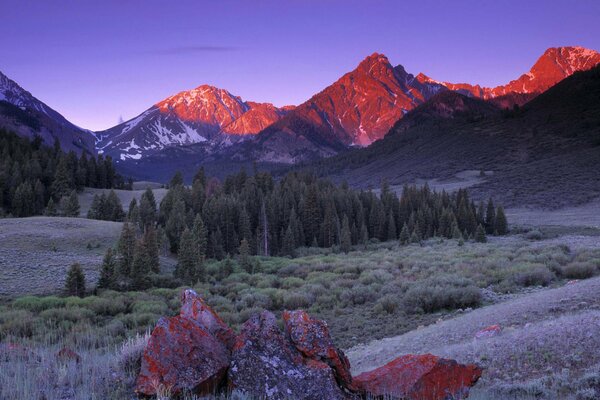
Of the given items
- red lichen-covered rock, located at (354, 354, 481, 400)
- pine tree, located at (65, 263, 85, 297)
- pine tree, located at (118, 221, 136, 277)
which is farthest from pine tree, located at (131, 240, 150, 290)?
red lichen-covered rock, located at (354, 354, 481, 400)

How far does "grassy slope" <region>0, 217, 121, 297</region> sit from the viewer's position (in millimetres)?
29406

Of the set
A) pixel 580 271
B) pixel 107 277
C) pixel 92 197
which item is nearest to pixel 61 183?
pixel 92 197

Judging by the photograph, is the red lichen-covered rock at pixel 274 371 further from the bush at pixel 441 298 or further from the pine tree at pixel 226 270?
the pine tree at pixel 226 270

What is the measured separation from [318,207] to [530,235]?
31598 mm

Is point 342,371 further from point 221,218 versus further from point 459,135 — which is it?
point 459,135

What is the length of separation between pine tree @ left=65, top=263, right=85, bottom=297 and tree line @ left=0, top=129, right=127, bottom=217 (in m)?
41.2

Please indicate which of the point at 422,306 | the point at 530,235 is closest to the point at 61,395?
the point at 422,306

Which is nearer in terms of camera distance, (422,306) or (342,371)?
(342,371)

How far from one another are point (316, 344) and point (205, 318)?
6.10 feet

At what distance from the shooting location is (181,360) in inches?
206

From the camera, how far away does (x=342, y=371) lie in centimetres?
582

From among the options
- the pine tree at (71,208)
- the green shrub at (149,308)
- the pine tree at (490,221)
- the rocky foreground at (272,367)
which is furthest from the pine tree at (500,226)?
the pine tree at (71,208)

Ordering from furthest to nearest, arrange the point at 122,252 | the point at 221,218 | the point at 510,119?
1. the point at 510,119
2. the point at 221,218
3. the point at 122,252

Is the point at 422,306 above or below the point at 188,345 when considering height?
below
